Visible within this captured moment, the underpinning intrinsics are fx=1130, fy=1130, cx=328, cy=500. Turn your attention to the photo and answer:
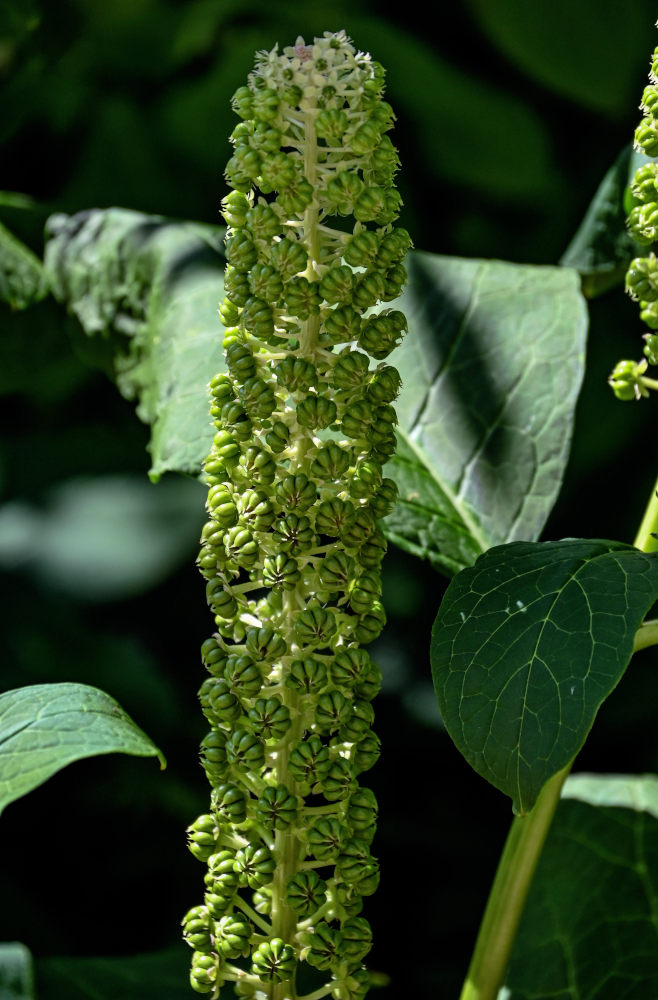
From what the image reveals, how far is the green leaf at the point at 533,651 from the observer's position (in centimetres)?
82

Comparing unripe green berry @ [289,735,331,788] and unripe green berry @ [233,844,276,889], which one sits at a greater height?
unripe green berry @ [289,735,331,788]

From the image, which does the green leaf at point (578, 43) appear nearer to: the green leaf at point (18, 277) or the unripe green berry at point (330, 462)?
the green leaf at point (18, 277)

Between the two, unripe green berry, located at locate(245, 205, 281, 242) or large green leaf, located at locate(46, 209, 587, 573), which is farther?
large green leaf, located at locate(46, 209, 587, 573)

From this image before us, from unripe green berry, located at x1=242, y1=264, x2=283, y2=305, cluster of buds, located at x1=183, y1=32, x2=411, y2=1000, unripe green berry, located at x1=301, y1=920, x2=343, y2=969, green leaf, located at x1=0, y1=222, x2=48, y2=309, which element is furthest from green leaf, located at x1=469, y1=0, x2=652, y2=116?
unripe green berry, located at x1=301, y1=920, x2=343, y2=969

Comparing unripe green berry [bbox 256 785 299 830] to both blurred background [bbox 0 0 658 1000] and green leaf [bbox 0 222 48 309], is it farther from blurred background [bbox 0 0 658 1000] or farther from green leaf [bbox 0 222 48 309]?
green leaf [bbox 0 222 48 309]

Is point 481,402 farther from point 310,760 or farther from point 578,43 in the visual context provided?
point 578,43

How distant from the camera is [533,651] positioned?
0.86 meters

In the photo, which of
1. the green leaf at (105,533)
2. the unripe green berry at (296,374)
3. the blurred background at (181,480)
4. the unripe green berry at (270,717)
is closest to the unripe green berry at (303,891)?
the unripe green berry at (270,717)

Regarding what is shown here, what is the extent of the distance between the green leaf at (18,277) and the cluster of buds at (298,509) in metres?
0.87

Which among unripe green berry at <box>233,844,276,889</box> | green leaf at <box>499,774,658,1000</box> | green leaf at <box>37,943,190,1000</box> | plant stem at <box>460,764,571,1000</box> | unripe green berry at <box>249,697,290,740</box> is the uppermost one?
unripe green berry at <box>249,697,290,740</box>

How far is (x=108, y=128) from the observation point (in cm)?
220

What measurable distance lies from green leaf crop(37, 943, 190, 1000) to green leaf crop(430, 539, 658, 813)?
62 cm

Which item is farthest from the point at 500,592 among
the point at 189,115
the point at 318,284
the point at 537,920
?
the point at 189,115

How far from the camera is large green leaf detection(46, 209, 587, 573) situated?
1190 mm
